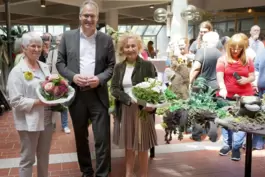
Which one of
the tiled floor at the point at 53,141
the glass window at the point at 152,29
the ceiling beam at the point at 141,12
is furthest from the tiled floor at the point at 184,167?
the glass window at the point at 152,29

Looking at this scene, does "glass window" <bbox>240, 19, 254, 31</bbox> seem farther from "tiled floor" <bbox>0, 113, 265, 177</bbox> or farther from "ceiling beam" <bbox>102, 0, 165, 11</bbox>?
"tiled floor" <bbox>0, 113, 265, 177</bbox>

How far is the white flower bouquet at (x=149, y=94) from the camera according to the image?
8.33ft

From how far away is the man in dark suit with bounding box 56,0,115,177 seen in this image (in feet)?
9.05

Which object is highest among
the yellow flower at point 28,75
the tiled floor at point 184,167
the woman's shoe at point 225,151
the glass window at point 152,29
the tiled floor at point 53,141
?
the glass window at point 152,29

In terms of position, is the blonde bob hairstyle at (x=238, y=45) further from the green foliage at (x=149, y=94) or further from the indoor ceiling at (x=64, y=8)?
the indoor ceiling at (x=64, y=8)

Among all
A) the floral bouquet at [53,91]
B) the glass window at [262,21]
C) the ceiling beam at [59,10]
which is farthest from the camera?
the ceiling beam at [59,10]

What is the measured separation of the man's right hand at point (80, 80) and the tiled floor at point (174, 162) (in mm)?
1191

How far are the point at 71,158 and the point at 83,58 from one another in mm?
1590

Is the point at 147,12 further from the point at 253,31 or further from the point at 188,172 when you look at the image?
the point at 188,172

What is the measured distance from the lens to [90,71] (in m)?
2.85

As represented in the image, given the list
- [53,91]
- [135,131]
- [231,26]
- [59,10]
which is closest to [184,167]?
[135,131]

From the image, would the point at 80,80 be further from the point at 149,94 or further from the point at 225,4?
the point at 225,4

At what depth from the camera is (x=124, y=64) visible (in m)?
2.89

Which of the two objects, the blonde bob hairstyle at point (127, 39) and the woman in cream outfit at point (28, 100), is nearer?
the woman in cream outfit at point (28, 100)
